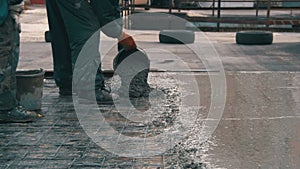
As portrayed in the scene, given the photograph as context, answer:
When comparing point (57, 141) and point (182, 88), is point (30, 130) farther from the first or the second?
point (182, 88)

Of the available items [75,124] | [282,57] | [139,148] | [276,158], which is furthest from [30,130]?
[282,57]

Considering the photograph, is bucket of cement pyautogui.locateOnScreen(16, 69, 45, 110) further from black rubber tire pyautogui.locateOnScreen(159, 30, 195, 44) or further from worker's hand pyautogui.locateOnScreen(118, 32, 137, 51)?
black rubber tire pyautogui.locateOnScreen(159, 30, 195, 44)

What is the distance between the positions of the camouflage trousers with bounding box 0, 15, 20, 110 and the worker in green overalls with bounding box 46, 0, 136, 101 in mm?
757

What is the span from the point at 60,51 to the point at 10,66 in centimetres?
119

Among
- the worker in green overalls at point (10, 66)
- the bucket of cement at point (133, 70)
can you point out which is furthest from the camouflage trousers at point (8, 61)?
the bucket of cement at point (133, 70)

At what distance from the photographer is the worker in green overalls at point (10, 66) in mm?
4098

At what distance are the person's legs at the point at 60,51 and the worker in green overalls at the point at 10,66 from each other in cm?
98

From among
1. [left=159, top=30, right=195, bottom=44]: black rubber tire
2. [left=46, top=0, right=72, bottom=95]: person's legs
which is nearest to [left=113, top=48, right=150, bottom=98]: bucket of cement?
[left=46, top=0, right=72, bottom=95]: person's legs

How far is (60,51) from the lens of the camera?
17.5 feet

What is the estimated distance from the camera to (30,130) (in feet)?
12.9

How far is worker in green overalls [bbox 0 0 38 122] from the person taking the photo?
4098mm

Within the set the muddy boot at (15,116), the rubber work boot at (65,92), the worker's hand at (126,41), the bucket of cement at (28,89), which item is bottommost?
the rubber work boot at (65,92)

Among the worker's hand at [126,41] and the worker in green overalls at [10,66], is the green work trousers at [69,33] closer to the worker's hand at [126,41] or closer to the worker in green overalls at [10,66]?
the worker's hand at [126,41]

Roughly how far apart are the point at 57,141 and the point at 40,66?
414cm
